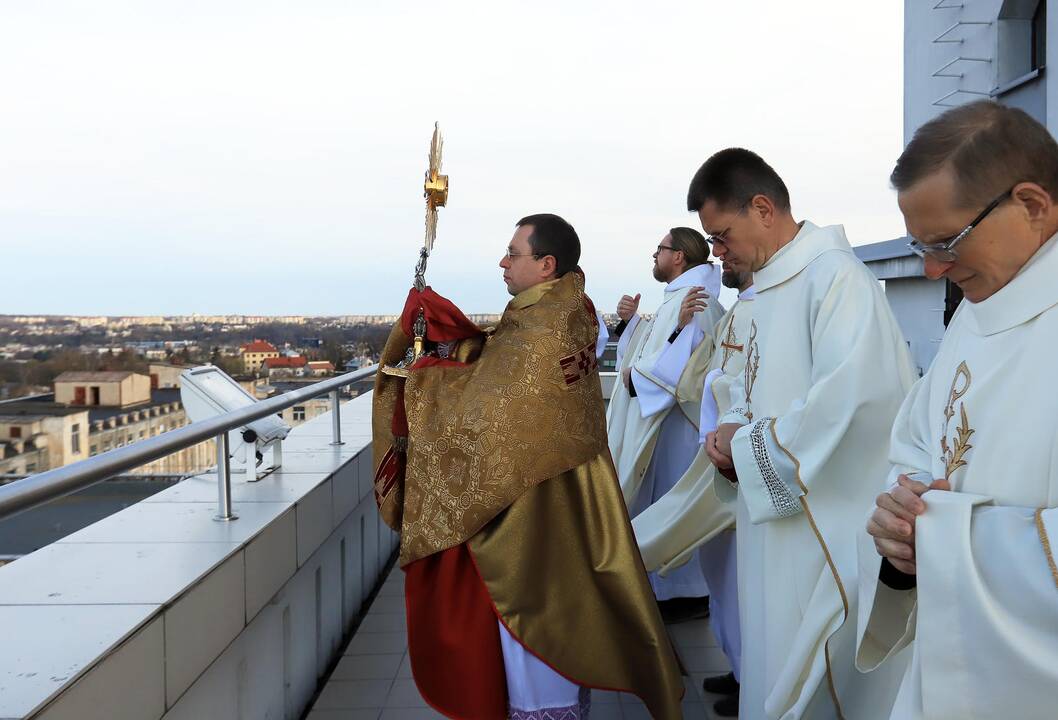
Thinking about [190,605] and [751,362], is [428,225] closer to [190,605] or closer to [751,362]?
[751,362]

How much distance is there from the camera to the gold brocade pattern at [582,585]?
296 cm

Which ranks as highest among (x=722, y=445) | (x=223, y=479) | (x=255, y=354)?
(x=255, y=354)

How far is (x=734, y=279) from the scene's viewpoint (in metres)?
4.18

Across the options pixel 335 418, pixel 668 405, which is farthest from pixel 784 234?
pixel 335 418

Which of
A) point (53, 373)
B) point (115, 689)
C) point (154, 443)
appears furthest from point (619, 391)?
point (53, 373)

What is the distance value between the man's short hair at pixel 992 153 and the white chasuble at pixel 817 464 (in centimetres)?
90

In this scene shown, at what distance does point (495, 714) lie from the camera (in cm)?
299

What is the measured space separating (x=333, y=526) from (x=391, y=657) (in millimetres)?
712

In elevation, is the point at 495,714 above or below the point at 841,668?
below

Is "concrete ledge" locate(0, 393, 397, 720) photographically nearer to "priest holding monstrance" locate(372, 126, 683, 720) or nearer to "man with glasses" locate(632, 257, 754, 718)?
"priest holding monstrance" locate(372, 126, 683, 720)

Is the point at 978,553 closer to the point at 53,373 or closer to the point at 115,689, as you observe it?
the point at 115,689

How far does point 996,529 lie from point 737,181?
150 centimetres

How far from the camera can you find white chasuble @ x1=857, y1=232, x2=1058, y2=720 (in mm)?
1310

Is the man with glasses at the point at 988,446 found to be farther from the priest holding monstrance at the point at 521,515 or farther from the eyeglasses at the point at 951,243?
the priest holding monstrance at the point at 521,515
